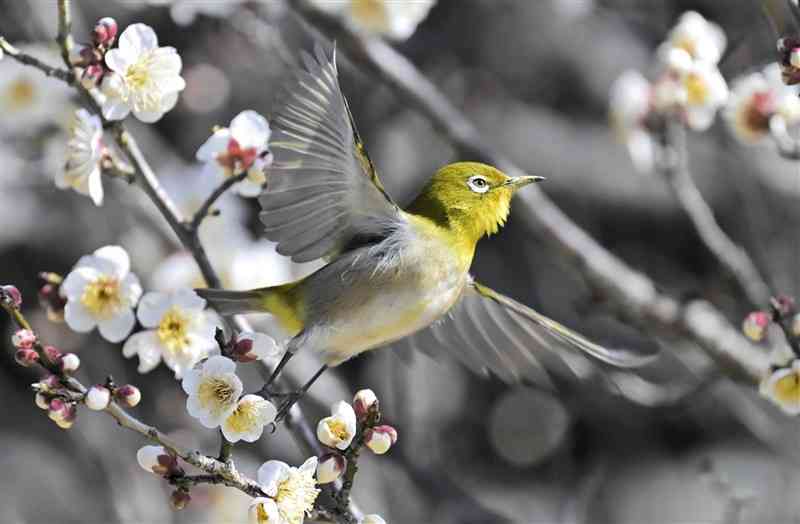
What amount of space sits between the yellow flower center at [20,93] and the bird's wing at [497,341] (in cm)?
140

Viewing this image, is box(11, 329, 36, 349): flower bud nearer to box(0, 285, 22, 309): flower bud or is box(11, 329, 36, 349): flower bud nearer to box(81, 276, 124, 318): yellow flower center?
box(0, 285, 22, 309): flower bud

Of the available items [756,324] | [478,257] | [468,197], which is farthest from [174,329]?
[478,257]

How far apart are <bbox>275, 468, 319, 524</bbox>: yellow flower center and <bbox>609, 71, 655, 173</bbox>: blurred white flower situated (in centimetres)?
182

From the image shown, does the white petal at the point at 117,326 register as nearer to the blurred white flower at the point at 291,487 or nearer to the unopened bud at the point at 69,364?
the unopened bud at the point at 69,364

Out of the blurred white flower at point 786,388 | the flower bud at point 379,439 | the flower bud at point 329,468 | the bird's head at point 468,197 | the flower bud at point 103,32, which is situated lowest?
the flower bud at point 329,468

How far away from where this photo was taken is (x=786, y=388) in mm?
2514

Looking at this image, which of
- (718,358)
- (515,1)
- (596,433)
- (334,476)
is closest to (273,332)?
(718,358)

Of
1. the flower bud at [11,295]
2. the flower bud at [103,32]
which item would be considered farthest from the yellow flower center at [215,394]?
the flower bud at [103,32]

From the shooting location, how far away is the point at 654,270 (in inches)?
229

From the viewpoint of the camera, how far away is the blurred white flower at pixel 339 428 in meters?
2.13

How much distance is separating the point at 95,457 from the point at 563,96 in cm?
357

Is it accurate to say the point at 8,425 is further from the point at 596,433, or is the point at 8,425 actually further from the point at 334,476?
the point at 334,476

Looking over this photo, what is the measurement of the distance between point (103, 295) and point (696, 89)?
1.69m

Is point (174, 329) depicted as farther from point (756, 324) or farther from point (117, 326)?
point (756, 324)
